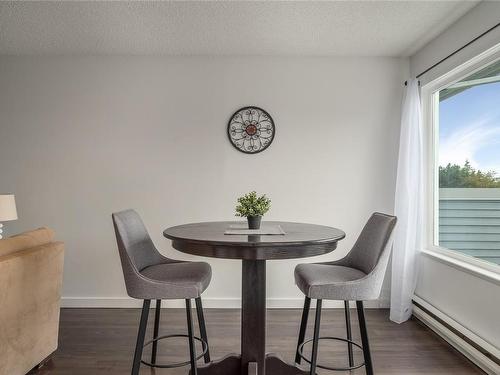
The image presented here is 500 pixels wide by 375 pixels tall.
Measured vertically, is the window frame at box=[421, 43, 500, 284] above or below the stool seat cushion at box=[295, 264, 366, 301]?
above

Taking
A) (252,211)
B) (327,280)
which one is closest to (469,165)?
(327,280)

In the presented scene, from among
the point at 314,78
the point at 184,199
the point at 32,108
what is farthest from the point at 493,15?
the point at 32,108

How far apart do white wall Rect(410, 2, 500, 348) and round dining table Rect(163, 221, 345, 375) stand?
1177 mm

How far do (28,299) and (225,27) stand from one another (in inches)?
93.0

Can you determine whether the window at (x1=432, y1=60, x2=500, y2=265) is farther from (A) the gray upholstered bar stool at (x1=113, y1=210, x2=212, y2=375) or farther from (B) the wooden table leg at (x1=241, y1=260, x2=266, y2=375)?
(A) the gray upholstered bar stool at (x1=113, y1=210, x2=212, y2=375)

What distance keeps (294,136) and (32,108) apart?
2603 millimetres

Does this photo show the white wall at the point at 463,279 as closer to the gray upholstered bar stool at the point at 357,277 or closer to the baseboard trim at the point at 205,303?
the baseboard trim at the point at 205,303

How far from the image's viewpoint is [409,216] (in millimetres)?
3174

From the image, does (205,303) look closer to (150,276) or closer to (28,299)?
(150,276)

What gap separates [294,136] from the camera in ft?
11.8

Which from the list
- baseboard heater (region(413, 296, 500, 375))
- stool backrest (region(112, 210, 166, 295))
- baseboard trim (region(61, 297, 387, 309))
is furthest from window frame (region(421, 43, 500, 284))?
stool backrest (region(112, 210, 166, 295))

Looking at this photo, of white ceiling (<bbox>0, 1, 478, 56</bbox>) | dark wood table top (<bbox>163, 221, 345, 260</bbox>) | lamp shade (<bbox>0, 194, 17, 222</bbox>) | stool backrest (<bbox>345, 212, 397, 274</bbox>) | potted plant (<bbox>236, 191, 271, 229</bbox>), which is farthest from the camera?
lamp shade (<bbox>0, 194, 17, 222</bbox>)

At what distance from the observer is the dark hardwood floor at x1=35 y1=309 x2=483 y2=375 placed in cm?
234

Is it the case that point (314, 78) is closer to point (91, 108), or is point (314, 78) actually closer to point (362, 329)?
point (91, 108)
